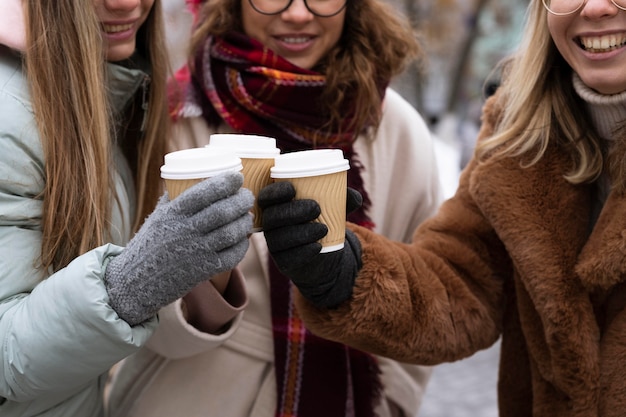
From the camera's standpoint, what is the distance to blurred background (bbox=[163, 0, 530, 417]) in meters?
3.73

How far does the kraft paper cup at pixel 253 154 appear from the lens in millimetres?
1770

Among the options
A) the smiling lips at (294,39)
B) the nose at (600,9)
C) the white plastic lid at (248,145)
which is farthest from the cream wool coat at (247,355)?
the nose at (600,9)

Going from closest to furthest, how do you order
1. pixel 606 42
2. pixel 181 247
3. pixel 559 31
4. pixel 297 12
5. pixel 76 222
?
pixel 181 247 → pixel 76 222 → pixel 606 42 → pixel 559 31 → pixel 297 12

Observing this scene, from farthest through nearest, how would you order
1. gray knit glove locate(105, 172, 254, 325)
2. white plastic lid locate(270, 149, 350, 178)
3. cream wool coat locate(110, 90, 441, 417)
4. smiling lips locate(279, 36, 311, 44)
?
smiling lips locate(279, 36, 311, 44), cream wool coat locate(110, 90, 441, 417), white plastic lid locate(270, 149, 350, 178), gray knit glove locate(105, 172, 254, 325)

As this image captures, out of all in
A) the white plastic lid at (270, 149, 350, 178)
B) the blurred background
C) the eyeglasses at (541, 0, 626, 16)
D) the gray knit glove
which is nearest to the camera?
the gray knit glove

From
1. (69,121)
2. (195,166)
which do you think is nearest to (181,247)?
(195,166)

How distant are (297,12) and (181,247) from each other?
1.12m

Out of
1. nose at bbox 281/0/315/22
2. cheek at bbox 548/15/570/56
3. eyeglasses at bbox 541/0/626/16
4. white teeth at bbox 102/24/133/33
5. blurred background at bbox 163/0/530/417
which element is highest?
eyeglasses at bbox 541/0/626/16

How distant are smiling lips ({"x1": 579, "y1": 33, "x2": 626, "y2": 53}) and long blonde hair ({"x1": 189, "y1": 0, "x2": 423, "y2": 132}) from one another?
75cm

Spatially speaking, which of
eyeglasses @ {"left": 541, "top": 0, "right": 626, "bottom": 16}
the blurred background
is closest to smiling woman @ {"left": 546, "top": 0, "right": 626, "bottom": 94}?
eyeglasses @ {"left": 541, "top": 0, "right": 626, "bottom": 16}

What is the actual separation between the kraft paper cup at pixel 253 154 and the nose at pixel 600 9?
0.91 m

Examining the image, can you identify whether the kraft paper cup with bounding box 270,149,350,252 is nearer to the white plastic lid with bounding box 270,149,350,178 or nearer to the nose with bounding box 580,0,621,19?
the white plastic lid with bounding box 270,149,350,178

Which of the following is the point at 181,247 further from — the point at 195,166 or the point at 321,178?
the point at 321,178

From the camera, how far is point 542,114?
226cm
